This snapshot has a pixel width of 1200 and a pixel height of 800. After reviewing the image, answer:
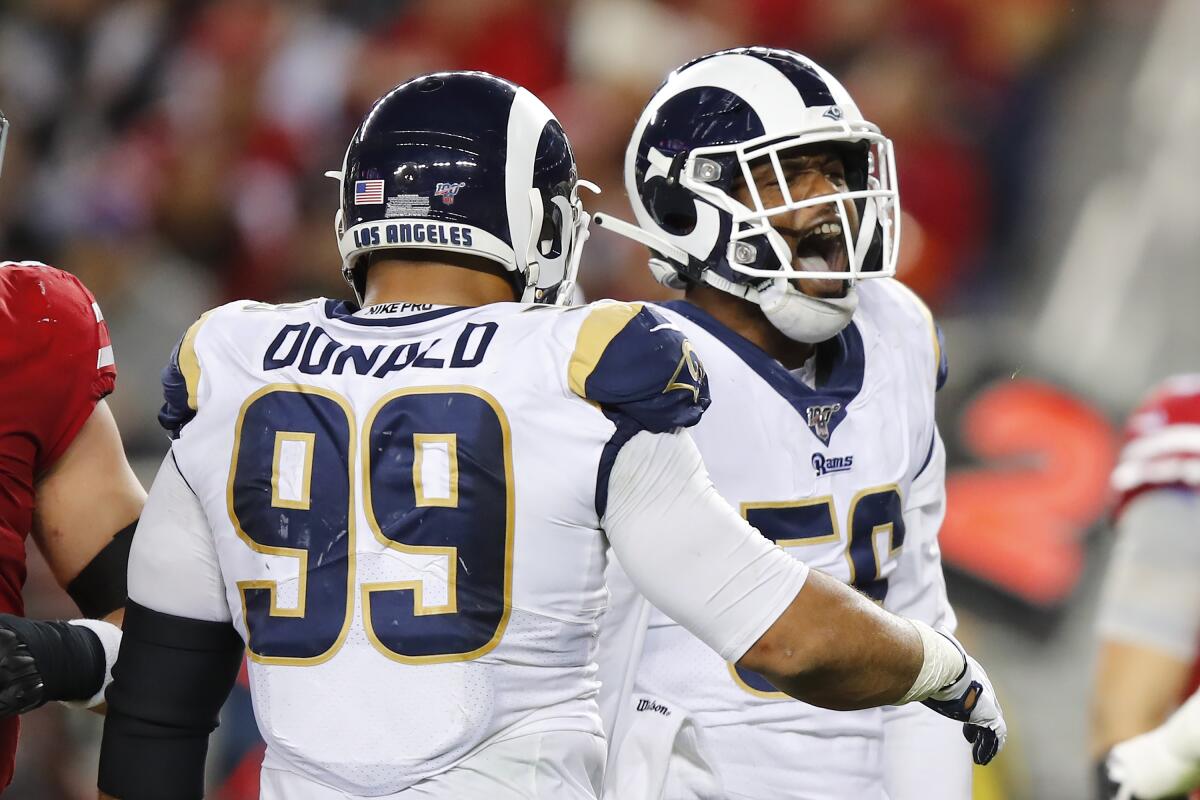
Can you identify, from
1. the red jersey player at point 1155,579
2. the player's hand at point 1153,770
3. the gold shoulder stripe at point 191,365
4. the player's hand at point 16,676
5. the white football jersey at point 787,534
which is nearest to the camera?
the gold shoulder stripe at point 191,365

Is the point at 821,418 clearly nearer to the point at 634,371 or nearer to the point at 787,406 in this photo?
the point at 787,406

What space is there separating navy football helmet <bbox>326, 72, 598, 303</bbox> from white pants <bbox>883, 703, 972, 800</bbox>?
846 mm

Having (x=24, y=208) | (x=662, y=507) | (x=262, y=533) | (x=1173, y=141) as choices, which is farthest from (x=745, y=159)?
(x=24, y=208)

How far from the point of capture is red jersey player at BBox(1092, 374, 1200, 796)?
8.32 ft

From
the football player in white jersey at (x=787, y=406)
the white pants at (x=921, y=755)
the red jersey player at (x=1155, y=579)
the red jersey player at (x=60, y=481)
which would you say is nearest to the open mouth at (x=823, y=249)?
the football player in white jersey at (x=787, y=406)

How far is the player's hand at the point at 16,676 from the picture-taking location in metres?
1.71

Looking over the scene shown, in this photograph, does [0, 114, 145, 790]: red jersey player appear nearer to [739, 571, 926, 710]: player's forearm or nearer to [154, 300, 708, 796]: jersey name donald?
[154, 300, 708, 796]: jersey name donald

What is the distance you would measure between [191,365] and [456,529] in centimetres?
36

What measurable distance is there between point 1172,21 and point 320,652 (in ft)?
13.0

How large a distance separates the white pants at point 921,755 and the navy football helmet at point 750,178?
0.55m

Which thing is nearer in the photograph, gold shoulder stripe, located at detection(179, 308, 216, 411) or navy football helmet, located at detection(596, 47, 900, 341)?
gold shoulder stripe, located at detection(179, 308, 216, 411)

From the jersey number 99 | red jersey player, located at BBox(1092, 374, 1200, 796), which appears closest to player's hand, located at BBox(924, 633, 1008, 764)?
the jersey number 99

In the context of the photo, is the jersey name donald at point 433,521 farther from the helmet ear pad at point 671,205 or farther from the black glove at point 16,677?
the helmet ear pad at point 671,205

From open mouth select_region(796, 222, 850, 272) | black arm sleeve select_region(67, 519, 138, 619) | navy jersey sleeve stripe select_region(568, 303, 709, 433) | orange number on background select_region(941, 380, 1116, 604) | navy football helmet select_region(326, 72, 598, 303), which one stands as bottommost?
orange number on background select_region(941, 380, 1116, 604)
